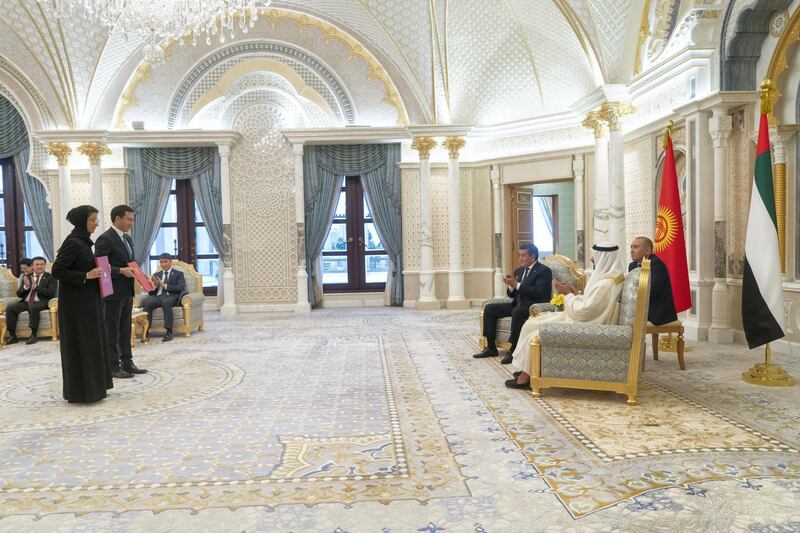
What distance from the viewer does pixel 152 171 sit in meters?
11.0

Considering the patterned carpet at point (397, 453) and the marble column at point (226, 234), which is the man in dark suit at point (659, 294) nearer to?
the patterned carpet at point (397, 453)

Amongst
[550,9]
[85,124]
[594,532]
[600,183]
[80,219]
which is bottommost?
[594,532]

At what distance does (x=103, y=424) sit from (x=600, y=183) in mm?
7220

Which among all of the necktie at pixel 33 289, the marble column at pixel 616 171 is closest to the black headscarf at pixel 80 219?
the necktie at pixel 33 289

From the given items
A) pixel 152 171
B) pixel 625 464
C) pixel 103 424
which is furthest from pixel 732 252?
pixel 152 171

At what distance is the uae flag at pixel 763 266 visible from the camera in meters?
4.78

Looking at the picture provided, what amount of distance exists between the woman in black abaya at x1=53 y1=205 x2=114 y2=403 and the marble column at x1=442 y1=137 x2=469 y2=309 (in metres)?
7.05

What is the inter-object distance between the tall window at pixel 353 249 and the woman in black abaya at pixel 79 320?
22.9 ft

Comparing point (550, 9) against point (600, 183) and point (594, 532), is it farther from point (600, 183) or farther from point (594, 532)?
point (594, 532)

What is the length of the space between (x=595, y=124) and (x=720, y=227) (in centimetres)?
278

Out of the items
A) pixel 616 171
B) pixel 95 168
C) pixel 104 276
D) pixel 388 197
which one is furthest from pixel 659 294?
pixel 95 168

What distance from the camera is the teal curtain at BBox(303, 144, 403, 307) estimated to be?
11.1m

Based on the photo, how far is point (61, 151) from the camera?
1045 centimetres

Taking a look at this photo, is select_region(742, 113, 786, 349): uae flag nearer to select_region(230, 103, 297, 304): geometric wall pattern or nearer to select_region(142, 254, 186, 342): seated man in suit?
select_region(142, 254, 186, 342): seated man in suit
